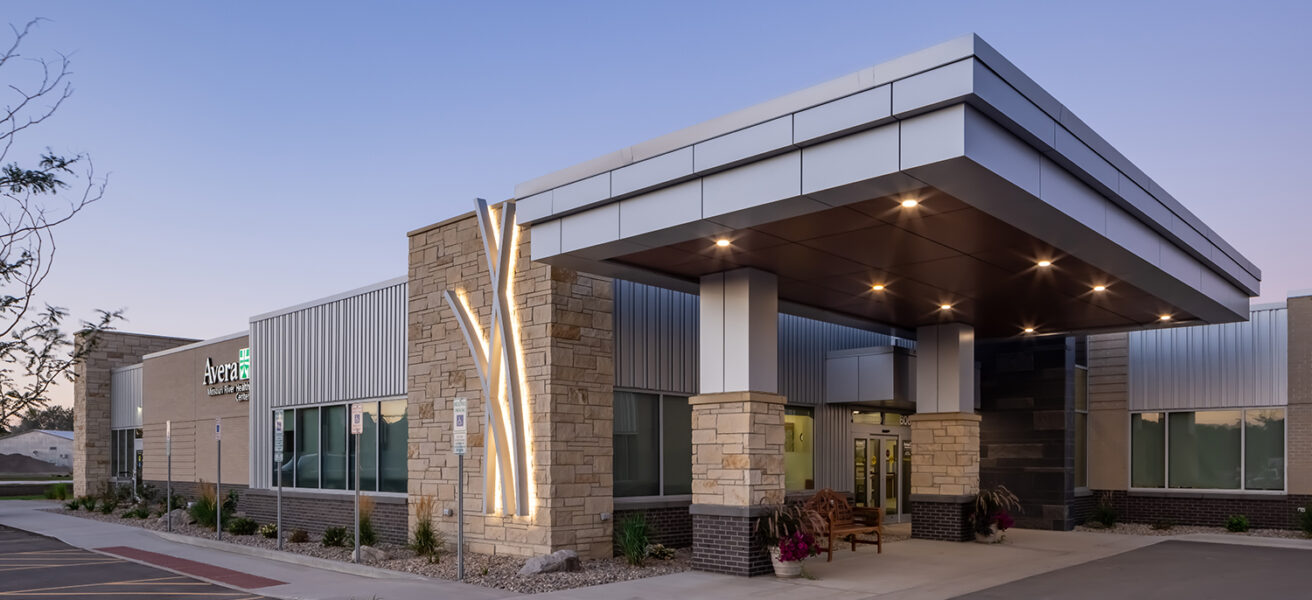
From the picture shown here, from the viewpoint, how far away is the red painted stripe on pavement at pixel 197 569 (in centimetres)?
1412

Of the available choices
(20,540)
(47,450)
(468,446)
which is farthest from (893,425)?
(47,450)

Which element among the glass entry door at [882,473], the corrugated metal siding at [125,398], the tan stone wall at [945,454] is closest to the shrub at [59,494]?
the corrugated metal siding at [125,398]

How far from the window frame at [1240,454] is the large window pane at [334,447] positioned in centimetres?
1706

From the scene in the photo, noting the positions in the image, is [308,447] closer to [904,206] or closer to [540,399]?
[540,399]

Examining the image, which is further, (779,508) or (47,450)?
(47,450)

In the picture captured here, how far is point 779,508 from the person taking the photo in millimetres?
13695

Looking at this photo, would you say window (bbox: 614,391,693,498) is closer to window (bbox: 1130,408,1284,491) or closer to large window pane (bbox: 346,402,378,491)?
large window pane (bbox: 346,402,378,491)

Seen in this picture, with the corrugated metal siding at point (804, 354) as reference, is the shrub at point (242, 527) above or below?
below

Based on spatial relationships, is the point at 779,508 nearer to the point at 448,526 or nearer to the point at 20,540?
the point at 448,526

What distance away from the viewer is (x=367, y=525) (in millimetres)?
17688

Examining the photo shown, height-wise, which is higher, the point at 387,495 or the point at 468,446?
the point at 468,446

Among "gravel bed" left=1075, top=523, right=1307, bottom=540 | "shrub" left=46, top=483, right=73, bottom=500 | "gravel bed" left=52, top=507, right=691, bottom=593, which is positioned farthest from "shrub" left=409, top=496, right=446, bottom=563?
"shrub" left=46, top=483, right=73, bottom=500

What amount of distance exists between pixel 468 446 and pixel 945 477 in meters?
8.95

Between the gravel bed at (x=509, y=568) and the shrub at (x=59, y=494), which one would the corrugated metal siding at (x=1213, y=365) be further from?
the shrub at (x=59, y=494)
